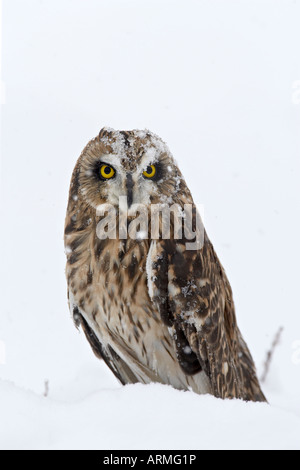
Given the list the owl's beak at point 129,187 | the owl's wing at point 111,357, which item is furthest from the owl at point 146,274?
the owl's wing at point 111,357

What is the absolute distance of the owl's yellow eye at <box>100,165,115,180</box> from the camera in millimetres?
3305

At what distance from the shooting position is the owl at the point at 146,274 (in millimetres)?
3330

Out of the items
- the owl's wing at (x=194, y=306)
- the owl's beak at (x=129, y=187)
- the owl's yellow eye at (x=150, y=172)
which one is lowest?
the owl's wing at (x=194, y=306)

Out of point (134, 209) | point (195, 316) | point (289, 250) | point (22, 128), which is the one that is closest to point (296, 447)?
point (195, 316)

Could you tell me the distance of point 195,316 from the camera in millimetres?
3400

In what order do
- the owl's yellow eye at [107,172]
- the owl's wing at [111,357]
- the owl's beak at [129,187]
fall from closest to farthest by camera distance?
the owl's beak at [129,187], the owl's yellow eye at [107,172], the owl's wing at [111,357]

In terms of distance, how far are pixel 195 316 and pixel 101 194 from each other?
0.93 metres

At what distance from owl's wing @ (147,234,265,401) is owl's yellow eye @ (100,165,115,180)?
1.60ft

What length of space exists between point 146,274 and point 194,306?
35 centimetres

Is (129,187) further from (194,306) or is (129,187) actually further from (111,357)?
(111,357)

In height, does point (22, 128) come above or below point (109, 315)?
above

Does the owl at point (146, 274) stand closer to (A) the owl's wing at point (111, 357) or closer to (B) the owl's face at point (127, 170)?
(B) the owl's face at point (127, 170)

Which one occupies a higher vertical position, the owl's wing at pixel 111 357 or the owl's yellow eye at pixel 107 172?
the owl's yellow eye at pixel 107 172
